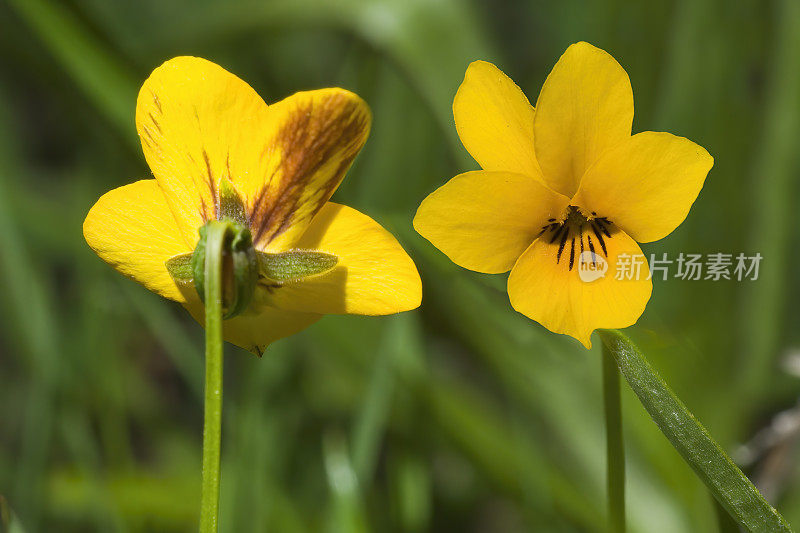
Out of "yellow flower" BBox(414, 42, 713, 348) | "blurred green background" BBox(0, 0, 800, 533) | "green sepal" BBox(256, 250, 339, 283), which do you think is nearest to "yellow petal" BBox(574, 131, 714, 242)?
"yellow flower" BBox(414, 42, 713, 348)

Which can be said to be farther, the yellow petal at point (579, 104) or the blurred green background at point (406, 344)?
the blurred green background at point (406, 344)

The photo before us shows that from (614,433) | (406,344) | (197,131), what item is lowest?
(406,344)

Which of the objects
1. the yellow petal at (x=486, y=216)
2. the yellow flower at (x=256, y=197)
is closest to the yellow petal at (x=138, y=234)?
the yellow flower at (x=256, y=197)

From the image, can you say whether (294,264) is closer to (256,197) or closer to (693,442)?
(256,197)

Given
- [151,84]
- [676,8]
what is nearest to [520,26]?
[676,8]

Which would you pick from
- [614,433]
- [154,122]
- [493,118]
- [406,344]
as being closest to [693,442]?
[614,433]

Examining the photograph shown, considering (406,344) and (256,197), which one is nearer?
(256,197)

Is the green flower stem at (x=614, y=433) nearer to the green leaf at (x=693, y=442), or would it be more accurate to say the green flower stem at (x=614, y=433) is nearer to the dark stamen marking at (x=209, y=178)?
the green leaf at (x=693, y=442)

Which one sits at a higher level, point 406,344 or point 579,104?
point 579,104
